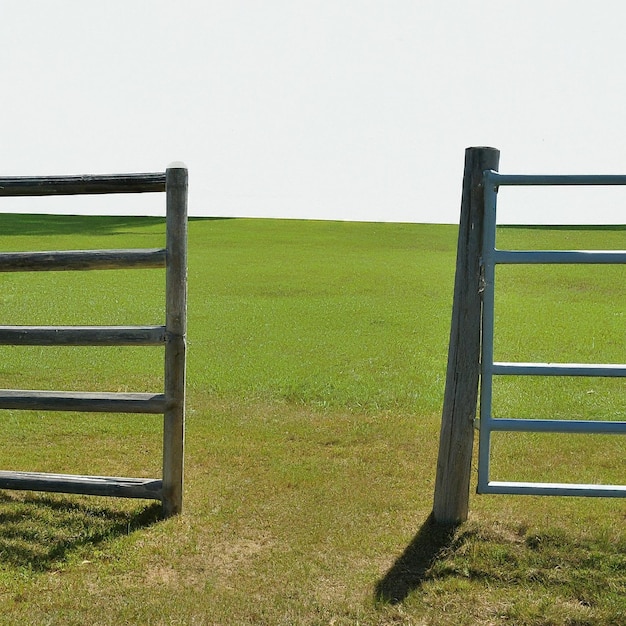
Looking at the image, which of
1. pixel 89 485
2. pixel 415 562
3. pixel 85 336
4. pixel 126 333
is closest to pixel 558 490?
pixel 415 562

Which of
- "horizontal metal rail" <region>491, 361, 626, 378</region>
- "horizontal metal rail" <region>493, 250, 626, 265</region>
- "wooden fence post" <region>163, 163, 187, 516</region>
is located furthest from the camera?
"wooden fence post" <region>163, 163, 187, 516</region>

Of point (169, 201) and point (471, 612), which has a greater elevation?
point (169, 201)

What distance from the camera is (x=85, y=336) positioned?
516 cm

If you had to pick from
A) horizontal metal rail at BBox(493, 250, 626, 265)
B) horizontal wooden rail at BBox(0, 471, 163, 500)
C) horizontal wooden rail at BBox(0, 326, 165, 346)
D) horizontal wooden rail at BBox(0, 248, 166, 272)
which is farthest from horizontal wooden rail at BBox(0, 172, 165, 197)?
horizontal metal rail at BBox(493, 250, 626, 265)

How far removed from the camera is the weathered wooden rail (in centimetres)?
500

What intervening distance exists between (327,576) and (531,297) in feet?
49.9

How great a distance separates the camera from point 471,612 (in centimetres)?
406

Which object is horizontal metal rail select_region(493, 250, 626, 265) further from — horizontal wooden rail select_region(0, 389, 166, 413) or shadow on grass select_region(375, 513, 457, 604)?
horizontal wooden rail select_region(0, 389, 166, 413)

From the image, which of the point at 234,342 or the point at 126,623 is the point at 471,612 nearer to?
the point at 126,623

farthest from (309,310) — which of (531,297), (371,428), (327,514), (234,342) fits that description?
(327,514)

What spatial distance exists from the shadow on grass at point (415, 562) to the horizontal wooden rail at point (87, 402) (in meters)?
1.79

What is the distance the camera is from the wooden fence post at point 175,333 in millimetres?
4957

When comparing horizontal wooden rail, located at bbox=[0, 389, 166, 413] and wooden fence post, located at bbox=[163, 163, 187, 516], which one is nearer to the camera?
wooden fence post, located at bbox=[163, 163, 187, 516]

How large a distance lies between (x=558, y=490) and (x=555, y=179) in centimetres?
184
